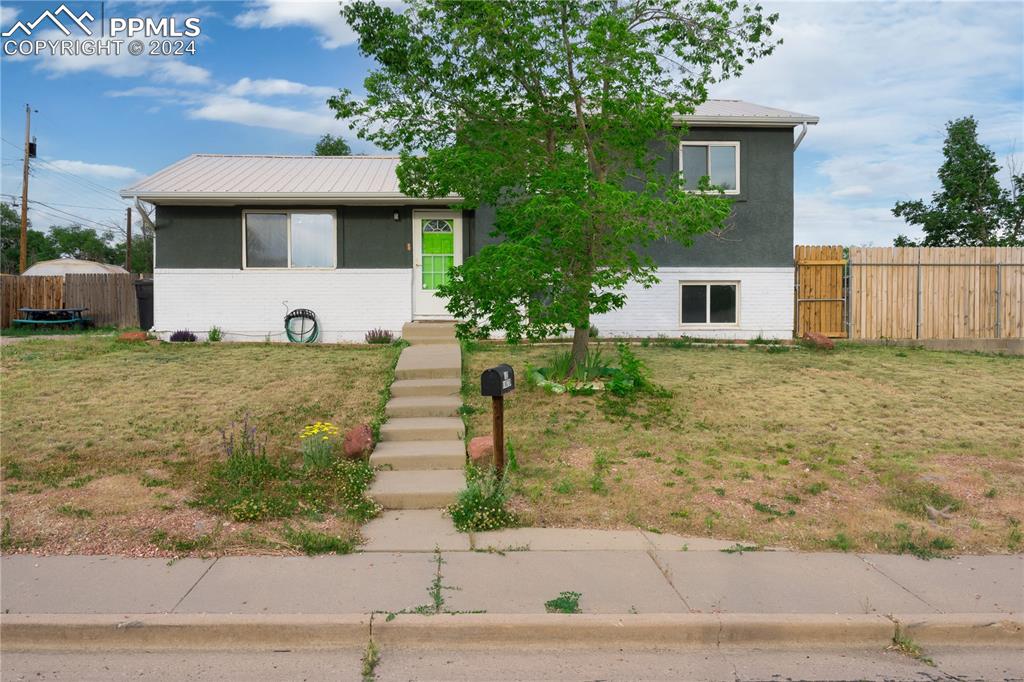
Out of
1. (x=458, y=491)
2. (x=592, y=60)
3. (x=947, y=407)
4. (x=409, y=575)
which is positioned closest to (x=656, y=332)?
(x=947, y=407)

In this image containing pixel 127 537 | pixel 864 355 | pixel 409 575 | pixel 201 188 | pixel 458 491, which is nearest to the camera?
pixel 409 575

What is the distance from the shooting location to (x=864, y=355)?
1393 centimetres

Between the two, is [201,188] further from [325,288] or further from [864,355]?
[864,355]

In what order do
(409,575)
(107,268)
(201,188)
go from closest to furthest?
1. (409,575)
2. (201,188)
3. (107,268)

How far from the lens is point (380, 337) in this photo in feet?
50.0

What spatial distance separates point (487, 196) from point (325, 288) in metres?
6.73

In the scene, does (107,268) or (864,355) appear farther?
(107,268)

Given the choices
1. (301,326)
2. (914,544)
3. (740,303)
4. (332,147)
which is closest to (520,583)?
(914,544)

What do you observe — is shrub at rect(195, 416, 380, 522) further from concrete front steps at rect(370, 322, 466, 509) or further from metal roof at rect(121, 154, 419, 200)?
metal roof at rect(121, 154, 419, 200)

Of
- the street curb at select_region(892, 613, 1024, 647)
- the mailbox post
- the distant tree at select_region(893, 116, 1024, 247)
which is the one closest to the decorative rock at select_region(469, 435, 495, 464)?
the mailbox post

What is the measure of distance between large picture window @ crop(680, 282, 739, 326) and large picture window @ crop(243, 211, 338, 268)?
25.6 ft

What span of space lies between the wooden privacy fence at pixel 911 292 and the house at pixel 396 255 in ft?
2.91

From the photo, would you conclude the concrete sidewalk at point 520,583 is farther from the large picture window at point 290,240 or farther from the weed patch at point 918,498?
the large picture window at point 290,240

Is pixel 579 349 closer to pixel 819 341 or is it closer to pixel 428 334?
pixel 428 334
